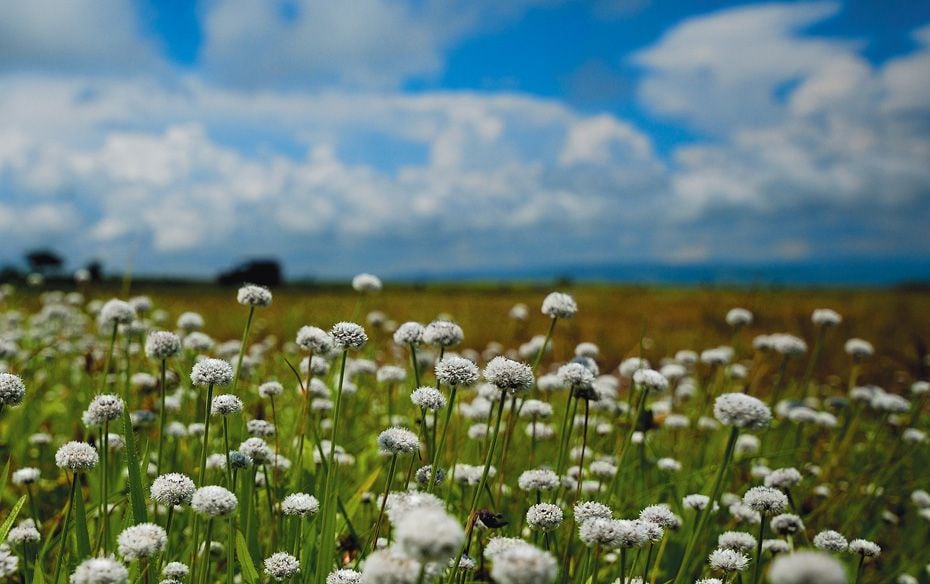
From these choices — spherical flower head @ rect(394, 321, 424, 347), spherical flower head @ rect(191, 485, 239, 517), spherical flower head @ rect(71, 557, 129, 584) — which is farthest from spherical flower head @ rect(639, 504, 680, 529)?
spherical flower head @ rect(71, 557, 129, 584)

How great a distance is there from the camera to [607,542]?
6.69 feet

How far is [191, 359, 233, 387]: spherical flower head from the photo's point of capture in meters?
2.48

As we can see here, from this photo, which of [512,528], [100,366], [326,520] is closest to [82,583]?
[326,520]

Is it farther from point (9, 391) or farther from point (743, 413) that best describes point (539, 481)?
point (9, 391)

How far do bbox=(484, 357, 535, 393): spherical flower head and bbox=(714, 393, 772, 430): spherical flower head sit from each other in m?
0.65

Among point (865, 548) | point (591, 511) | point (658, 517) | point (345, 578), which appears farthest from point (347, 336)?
point (865, 548)

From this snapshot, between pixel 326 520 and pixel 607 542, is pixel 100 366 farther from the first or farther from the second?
pixel 607 542

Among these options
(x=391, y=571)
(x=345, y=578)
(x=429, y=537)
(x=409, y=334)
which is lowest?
(x=345, y=578)

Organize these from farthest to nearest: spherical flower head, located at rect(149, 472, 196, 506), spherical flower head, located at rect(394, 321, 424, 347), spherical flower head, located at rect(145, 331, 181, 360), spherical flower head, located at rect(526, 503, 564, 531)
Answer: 1. spherical flower head, located at rect(394, 321, 424, 347)
2. spherical flower head, located at rect(145, 331, 181, 360)
3. spherical flower head, located at rect(526, 503, 564, 531)
4. spherical flower head, located at rect(149, 472, 196, 506)

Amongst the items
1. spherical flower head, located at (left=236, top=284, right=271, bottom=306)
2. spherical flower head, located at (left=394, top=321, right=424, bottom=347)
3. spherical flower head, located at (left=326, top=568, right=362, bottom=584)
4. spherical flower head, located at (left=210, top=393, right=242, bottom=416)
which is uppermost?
spherical flower head, located at (left=236, top=284, right=271, bottom=306)

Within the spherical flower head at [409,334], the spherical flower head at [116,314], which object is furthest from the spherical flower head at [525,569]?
the spherical flower head at [116,314]

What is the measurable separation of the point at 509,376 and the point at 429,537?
3.53 ft

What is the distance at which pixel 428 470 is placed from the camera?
279cm

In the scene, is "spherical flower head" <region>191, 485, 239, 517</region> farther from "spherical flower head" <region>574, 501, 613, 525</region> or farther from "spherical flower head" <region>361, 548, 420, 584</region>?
"spherical flower head" <region>574, 501, 613, 525</region>
